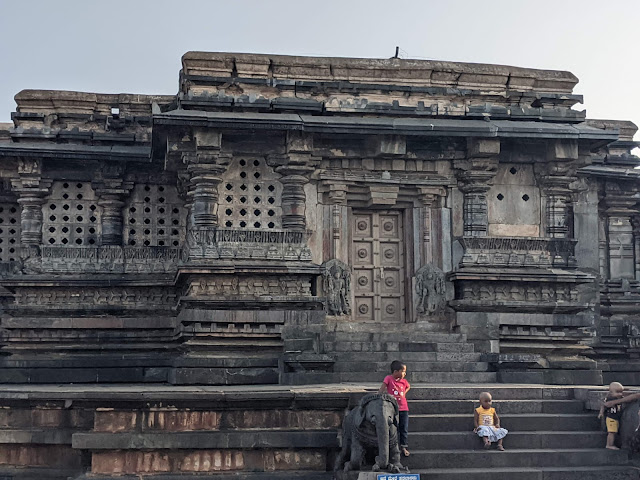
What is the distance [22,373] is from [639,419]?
1023 centimetres

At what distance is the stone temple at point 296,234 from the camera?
15.1m

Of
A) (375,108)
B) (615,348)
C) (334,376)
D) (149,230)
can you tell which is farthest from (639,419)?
(149,230)

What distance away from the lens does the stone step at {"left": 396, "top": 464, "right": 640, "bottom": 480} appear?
1075 cm

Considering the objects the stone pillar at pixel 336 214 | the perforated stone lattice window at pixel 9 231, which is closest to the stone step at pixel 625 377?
the stone pillar at pixel 336 214

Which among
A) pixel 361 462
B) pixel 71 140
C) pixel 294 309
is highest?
pixel 71 140

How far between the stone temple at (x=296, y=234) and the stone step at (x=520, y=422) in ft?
1.76

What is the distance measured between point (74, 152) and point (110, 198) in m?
1.10

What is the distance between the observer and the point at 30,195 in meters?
18.0

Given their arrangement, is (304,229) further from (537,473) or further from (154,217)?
(537,473)

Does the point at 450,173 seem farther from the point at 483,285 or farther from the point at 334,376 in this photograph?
the point at 334,376

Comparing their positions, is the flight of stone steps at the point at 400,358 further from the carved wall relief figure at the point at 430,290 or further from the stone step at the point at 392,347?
the carved wall relief figure at the point at 430,290

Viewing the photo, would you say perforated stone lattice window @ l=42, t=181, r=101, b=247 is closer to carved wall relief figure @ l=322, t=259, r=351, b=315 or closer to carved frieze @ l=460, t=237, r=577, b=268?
carved wall relief figure @ l=322, t=259, r=351, b=315

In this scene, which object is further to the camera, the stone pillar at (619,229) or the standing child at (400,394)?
the stone pillar at (619,229)

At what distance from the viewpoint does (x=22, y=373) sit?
648 inches
